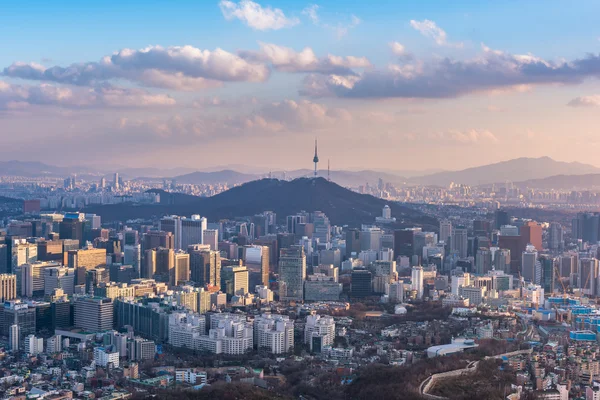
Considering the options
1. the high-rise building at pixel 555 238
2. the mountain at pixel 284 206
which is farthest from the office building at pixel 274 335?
the mountain at pixel 284 206

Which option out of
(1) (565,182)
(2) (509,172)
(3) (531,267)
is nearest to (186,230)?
(3) (531,267)

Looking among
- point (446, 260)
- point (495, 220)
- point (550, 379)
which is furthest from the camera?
point (495, 220)

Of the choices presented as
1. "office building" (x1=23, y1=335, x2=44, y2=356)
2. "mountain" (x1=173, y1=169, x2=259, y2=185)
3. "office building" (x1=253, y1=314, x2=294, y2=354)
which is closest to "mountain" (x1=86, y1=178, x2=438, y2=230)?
"office building" (x1=253, y1=314, x2=294, y2=354)

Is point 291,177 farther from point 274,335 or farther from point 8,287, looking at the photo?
point 274,335

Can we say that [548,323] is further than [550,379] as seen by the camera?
Yes

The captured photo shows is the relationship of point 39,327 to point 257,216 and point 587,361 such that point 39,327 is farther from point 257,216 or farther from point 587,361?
point 257,216

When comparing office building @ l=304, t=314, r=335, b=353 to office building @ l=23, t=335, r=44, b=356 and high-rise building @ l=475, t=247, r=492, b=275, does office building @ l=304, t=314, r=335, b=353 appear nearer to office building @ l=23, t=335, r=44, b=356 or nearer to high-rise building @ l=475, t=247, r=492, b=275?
office building @ l=23, t=335, r=44, b=356

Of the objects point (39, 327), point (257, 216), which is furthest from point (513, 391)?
point (257, 216)
